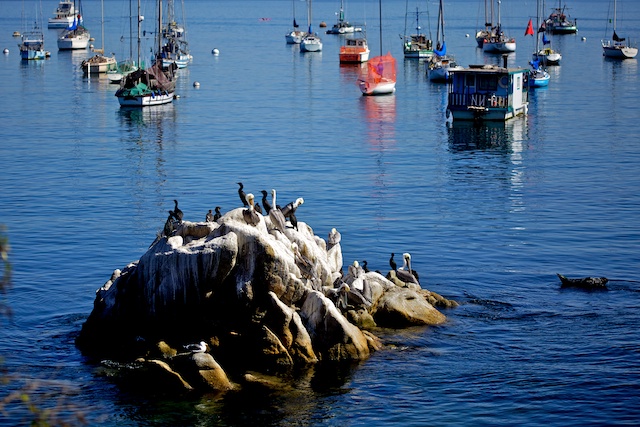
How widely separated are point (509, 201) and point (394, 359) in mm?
30667

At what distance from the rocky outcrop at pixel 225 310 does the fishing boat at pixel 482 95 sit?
2146 inches

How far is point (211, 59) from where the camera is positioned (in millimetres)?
161375

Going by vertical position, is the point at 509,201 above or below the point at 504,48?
below

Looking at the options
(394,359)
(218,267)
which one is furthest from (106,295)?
(394,359)

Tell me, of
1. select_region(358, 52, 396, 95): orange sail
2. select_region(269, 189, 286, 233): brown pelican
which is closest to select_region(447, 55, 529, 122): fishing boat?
select_region(358, 52, 396, 95): orange sail

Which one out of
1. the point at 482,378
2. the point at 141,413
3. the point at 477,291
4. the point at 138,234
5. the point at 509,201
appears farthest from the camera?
the point at 509,201

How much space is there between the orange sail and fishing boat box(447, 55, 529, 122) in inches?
940

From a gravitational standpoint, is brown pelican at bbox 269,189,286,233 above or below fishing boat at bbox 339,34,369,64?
below

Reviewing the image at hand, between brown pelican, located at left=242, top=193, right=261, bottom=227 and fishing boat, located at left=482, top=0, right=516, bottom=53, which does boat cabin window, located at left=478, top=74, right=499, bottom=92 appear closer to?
brown pelican, located at left=242, top=193, right=261, bottom=227

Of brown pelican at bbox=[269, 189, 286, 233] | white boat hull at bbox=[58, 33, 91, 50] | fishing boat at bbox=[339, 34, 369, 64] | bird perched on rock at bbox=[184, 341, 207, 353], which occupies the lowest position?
bird perched on rock at bbox=[184, 341, 207, 353]

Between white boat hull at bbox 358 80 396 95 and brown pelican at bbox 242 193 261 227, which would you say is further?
white boat hull at bbox 358 80 396 95

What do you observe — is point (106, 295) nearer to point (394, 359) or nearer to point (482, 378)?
point (394, 359)

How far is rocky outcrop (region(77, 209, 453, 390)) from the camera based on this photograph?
33.4 m

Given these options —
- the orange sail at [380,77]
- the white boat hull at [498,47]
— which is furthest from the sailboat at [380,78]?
the white boat hull at [498,47]
